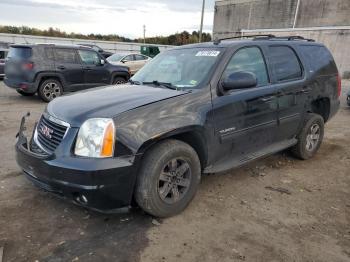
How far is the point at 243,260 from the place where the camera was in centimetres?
294

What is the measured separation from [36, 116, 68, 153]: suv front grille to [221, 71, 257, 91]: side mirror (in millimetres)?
1772

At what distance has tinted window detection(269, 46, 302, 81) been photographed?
15.5 feet

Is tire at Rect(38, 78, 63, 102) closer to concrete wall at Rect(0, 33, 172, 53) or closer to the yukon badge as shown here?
the yukon badge

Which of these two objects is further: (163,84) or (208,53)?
(208,53)

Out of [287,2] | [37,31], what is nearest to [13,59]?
[287,2]

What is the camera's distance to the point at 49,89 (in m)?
10.8

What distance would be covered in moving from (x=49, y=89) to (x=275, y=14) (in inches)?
1274

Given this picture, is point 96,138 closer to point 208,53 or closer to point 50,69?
point 208,53

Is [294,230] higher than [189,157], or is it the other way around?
[189,157]

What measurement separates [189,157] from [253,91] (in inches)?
50.4

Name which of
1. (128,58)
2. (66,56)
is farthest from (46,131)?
(128,58)

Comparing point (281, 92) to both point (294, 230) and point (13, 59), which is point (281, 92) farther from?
point (13, 59)

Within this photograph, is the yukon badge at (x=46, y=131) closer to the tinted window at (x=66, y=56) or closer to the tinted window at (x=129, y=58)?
the tinted window at (x=66, y=56)

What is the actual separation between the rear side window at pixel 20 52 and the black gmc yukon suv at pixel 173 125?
6971 millimetres
